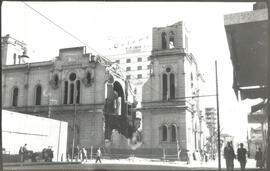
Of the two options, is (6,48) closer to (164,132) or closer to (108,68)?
(108,68)

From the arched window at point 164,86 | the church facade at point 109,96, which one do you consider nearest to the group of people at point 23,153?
the church facade at point 109,96

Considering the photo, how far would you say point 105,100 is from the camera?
126ft

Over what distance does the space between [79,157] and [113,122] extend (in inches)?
301

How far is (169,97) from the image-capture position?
129 ft

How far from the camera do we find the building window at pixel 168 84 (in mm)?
39344

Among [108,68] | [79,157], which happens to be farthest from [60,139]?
[108,68]

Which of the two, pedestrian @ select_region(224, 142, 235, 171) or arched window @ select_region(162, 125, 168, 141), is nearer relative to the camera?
pedestrian @ select_region(224, 142, 235, 171)

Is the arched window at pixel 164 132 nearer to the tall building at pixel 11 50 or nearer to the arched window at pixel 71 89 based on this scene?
the arched window at pixel 71 89

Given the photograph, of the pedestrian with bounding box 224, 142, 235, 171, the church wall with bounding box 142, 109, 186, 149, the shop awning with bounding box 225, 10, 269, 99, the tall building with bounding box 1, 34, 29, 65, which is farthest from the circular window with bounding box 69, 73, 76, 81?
the shop awning with bounding box 225, 10, 269, 99

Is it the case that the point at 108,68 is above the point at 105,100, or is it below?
above

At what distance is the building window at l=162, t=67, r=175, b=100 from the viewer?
39.3 m

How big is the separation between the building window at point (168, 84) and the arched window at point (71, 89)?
32.4ft

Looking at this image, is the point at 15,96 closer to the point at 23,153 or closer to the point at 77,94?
the point at 77,94

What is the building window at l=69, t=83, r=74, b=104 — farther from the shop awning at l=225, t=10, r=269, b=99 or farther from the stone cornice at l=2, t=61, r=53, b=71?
the shop awning at l=225, t=10, r=269, b=99
